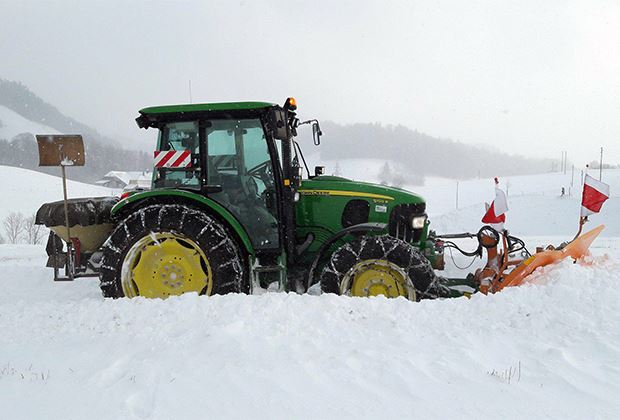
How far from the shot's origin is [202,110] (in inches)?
170

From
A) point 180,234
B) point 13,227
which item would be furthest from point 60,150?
point 13,227

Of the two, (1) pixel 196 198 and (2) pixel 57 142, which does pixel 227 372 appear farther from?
(2) pixel 57 142

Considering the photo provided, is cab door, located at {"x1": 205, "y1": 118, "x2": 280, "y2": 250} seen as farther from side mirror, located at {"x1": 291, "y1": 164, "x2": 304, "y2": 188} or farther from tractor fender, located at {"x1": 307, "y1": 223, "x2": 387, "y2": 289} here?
tractor fender, located at {"x1": 307, "y1": 223, "x2": 387, "y2": 289}

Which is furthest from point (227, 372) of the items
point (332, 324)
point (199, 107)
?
point (199, 107)

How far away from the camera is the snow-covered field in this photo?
220 centimetres

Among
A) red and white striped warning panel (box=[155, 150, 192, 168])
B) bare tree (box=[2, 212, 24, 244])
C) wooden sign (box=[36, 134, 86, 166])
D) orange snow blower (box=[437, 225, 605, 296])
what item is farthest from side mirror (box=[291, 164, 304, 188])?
bare tree (box=[2, 212, 24, 244])

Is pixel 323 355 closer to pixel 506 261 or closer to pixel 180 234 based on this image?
pixel 180 234

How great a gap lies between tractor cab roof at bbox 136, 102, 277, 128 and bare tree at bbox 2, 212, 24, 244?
109 ft

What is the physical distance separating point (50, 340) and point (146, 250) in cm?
113

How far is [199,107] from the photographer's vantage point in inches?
171

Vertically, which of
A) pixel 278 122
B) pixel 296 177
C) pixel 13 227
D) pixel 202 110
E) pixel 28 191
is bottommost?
pixel 13 227

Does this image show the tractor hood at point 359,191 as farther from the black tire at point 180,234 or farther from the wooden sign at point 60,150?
the wooden sign at point 60,150

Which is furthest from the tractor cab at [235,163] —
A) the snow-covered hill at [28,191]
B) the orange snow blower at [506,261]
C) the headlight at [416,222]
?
the snow-covered hill at [28,191]

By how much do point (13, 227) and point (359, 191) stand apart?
3574 cm
